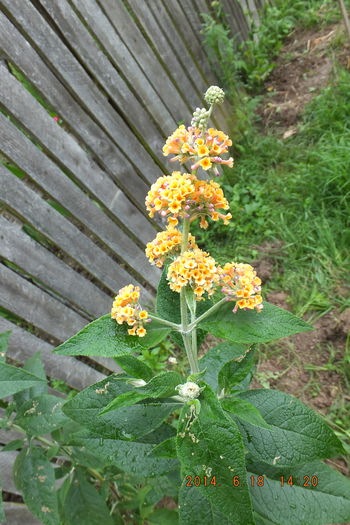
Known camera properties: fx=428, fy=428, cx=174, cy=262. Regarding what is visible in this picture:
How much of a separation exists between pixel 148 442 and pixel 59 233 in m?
1.35

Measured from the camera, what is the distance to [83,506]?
1756 mm

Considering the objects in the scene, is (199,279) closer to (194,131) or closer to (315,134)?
(194,131)

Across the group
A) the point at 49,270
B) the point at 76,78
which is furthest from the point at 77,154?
the point at 49,270

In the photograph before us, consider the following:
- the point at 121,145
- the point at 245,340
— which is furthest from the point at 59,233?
the point at 245,340

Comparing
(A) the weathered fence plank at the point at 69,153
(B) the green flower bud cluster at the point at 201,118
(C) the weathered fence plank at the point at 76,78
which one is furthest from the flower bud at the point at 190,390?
(C) the weathered fence plank at the point at 76,78

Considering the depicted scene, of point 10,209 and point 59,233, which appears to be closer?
point 10,209

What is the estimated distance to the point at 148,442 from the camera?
1393mm

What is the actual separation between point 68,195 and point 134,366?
1.45 metres

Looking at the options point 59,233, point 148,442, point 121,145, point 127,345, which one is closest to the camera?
point 127,345

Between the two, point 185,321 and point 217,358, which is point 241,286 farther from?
point 217,358

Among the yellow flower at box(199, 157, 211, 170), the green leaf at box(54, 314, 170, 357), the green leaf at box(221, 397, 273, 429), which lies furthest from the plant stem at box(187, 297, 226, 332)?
the yellow flower at box(199, 157, 211, 170)

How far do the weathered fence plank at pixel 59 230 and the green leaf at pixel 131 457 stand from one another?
1.23 meters

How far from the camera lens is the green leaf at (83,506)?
5.71ft

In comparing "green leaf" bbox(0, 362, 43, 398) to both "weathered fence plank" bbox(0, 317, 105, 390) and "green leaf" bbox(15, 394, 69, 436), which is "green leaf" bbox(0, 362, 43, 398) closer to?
"green leaf" bbox(15, 394, 69, 436)
